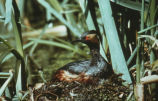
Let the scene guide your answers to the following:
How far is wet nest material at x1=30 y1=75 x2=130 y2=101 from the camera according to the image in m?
3.08

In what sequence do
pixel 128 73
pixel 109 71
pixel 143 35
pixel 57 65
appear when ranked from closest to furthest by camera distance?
pixel 143 35 → pixel 128 73 → pixel 109 71 → pixel 57 65

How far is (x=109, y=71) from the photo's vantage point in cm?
339

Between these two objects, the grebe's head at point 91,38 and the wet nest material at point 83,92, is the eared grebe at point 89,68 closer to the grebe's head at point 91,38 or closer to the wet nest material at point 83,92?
the grebe's head at point 91,38

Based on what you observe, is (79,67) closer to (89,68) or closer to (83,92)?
(89,68)

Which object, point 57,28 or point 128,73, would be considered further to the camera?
point 57,28

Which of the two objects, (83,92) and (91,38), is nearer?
(83,92)

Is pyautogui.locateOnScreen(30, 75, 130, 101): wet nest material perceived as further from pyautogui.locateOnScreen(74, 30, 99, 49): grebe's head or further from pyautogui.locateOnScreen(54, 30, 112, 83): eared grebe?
pyautogui.locateOnScreen(74, 30, 99, 49): grebe's head

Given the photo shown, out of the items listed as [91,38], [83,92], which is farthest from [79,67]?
[83,92]

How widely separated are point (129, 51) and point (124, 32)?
0.25 metres

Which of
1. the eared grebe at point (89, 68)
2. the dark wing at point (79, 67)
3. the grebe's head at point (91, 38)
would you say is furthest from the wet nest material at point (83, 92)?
the grebe's head at point (91, 38)

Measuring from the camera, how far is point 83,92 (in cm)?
312

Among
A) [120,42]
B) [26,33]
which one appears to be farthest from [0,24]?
[120,42]

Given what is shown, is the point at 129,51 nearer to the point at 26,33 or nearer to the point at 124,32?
the point at 124,32

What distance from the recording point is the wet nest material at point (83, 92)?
308 centimetres
